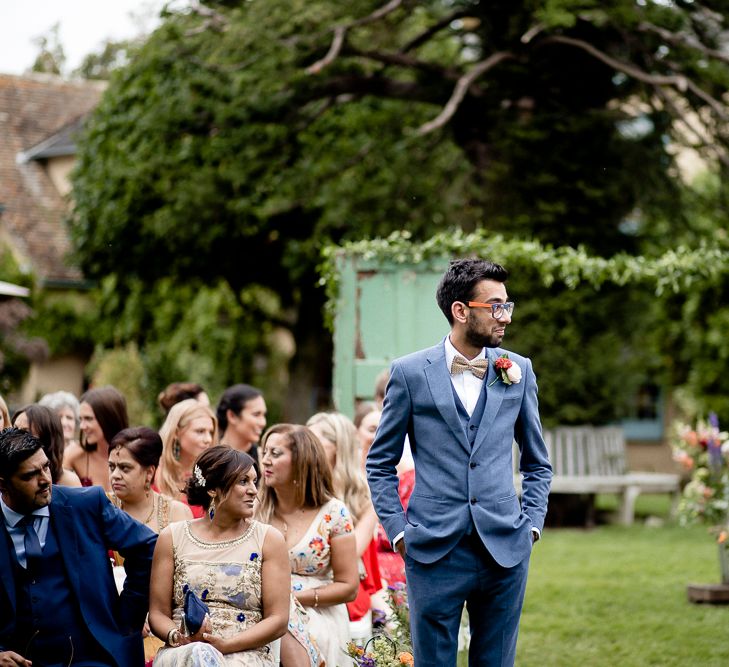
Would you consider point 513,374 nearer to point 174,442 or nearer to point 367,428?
point 174,442

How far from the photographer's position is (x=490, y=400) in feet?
15.6

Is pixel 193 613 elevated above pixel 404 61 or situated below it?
below

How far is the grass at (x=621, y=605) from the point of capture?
27.4ft

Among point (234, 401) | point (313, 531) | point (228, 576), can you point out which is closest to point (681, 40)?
point (234, 401)

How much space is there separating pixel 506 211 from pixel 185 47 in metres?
4.91

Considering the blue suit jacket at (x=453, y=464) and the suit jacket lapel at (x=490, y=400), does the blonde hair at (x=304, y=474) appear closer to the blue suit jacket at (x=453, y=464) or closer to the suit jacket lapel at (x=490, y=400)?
the blue suit jacket at (x=453, y=464)

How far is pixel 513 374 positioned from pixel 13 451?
1.90m

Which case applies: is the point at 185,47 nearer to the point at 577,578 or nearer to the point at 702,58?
the point at 702,58

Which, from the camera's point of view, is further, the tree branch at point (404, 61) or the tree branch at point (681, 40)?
the tree branch at point (404, 61)

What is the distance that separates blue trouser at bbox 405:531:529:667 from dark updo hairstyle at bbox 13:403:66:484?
2028mm

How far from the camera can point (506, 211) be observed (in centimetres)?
1620

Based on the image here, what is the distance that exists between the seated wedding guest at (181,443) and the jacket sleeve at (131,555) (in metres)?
2.13

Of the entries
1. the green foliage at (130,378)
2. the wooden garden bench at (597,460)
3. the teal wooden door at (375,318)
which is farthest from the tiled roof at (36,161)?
the teal wooden door at (375,318)

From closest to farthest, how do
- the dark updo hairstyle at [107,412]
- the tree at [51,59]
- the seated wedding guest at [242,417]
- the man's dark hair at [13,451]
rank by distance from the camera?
the man's dark hair at [13,451] → the dark updo hairstyle at [107,412] → the seated wedding guest at [242,417] → the tree at [51,59]
